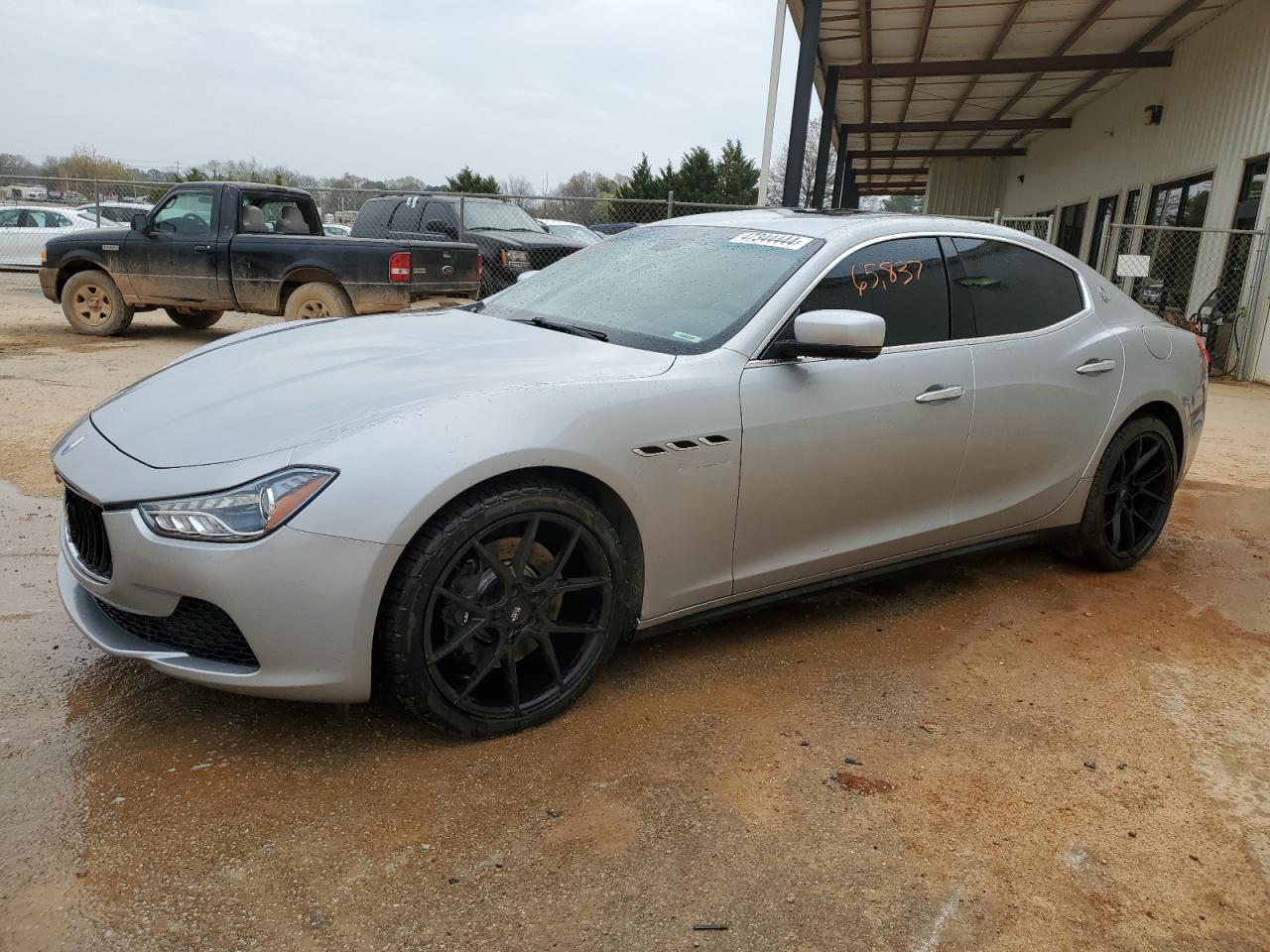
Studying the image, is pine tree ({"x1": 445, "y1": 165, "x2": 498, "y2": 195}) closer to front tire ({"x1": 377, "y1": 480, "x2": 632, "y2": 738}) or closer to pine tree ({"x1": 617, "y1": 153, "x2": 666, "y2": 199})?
pine tree ({"x1": 617, "y1": 153, "x2": 666, "y2": 199})

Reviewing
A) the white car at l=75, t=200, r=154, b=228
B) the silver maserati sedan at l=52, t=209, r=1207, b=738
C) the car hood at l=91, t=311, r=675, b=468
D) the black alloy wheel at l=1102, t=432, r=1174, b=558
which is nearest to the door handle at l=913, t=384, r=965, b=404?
the silver maserati sedan at l=52, t=209, r=1207, b=738

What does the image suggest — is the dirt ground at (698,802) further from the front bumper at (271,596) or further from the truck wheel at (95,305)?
the truck wheel at (95,305)

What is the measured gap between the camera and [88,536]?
2.66 m

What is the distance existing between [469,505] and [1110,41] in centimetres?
1588

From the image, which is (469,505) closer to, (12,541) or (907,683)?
(907,683)

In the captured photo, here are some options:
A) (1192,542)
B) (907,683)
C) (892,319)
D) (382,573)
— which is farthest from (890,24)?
(382,573)

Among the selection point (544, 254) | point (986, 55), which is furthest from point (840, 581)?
point (986, 55)

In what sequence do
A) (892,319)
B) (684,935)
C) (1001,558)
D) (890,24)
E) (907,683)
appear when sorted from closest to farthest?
(684,935), (907,683), (892,319), (1001,558), (890,24)

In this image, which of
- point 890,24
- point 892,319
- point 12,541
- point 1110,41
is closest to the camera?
point 892,319

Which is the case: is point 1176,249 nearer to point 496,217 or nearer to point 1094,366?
point 496,217

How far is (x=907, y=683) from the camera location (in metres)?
3.28

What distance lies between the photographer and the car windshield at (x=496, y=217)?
1295cm

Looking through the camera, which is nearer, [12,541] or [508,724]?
[508,724]

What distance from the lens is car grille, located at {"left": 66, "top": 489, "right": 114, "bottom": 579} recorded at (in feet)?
8.44
